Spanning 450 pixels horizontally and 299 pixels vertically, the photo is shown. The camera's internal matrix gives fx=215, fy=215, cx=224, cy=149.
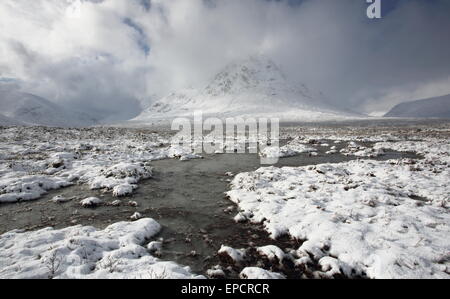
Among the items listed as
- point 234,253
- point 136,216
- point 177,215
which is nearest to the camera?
point 234,253

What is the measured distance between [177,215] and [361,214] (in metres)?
7.27

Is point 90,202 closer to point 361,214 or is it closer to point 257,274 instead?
point 257,274

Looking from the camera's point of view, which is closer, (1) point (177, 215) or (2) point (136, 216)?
(2) point (136, 216)

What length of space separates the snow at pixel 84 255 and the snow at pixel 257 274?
132cm

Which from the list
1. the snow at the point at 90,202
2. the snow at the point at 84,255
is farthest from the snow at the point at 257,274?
the snow at the point at 90,202

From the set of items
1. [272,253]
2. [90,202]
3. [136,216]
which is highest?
[90,202]

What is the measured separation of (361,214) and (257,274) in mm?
5415

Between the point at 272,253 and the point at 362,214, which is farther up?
the point at 362,214

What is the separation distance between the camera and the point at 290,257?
20.2 feet

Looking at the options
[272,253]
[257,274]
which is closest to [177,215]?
[272,253]

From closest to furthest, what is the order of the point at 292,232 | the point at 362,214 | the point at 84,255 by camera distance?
the point at 84,255
the point at 292,232
the point at 362,214

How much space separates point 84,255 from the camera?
5.84 metres

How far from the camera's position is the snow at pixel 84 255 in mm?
5074
